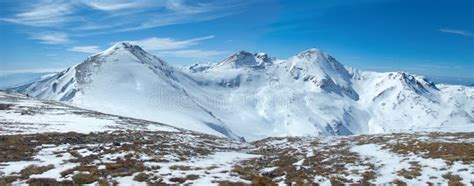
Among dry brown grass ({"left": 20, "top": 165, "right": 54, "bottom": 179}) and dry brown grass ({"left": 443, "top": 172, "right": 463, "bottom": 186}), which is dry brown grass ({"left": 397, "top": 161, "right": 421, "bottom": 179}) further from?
dry brown grass ({"left": 20, "top": 165, "right": 54, "bottom": 179})

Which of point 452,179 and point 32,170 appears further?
point 32,170

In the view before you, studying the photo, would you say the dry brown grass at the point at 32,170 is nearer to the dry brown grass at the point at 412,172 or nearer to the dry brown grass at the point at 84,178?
the dry brown grass at the point at 84,178

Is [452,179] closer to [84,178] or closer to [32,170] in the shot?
[84,178]

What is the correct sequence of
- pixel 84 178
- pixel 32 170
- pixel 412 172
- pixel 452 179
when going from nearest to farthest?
pixel 84 178
pixel 452 179
pixel 32 170
pixel 412 172

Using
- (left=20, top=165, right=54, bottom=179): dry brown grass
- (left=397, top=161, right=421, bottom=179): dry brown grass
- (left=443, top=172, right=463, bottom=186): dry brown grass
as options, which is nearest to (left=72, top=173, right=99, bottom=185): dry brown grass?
(left=20, top=165, right=54, bottom=179): dry brown grass

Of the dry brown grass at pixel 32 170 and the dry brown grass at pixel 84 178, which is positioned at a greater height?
the dry brown grass at pixel 32 170

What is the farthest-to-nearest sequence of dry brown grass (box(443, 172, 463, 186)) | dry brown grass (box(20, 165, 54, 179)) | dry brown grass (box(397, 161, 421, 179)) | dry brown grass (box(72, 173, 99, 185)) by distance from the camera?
1. dry brown grass (box(397, 161, 421, 179))
2. dry brown grass (box(20, 165, 54, 179))
3. dry brown grass (box(443, 172, 463, 186))
4. dry brown grass (box(72, 173, 99, 185))

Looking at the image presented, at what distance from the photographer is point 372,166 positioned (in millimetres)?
28156

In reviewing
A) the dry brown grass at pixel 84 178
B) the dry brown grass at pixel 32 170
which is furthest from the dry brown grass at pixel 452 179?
the dry brown grass at pixel 32 170

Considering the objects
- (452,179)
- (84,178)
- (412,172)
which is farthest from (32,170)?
(452,179)

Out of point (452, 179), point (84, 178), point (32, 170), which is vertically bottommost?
point (84, 178)

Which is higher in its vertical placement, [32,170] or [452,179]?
[452,179]

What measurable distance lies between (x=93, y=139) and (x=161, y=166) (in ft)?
53.1

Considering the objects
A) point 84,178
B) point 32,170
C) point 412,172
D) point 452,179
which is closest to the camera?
point 84,178
